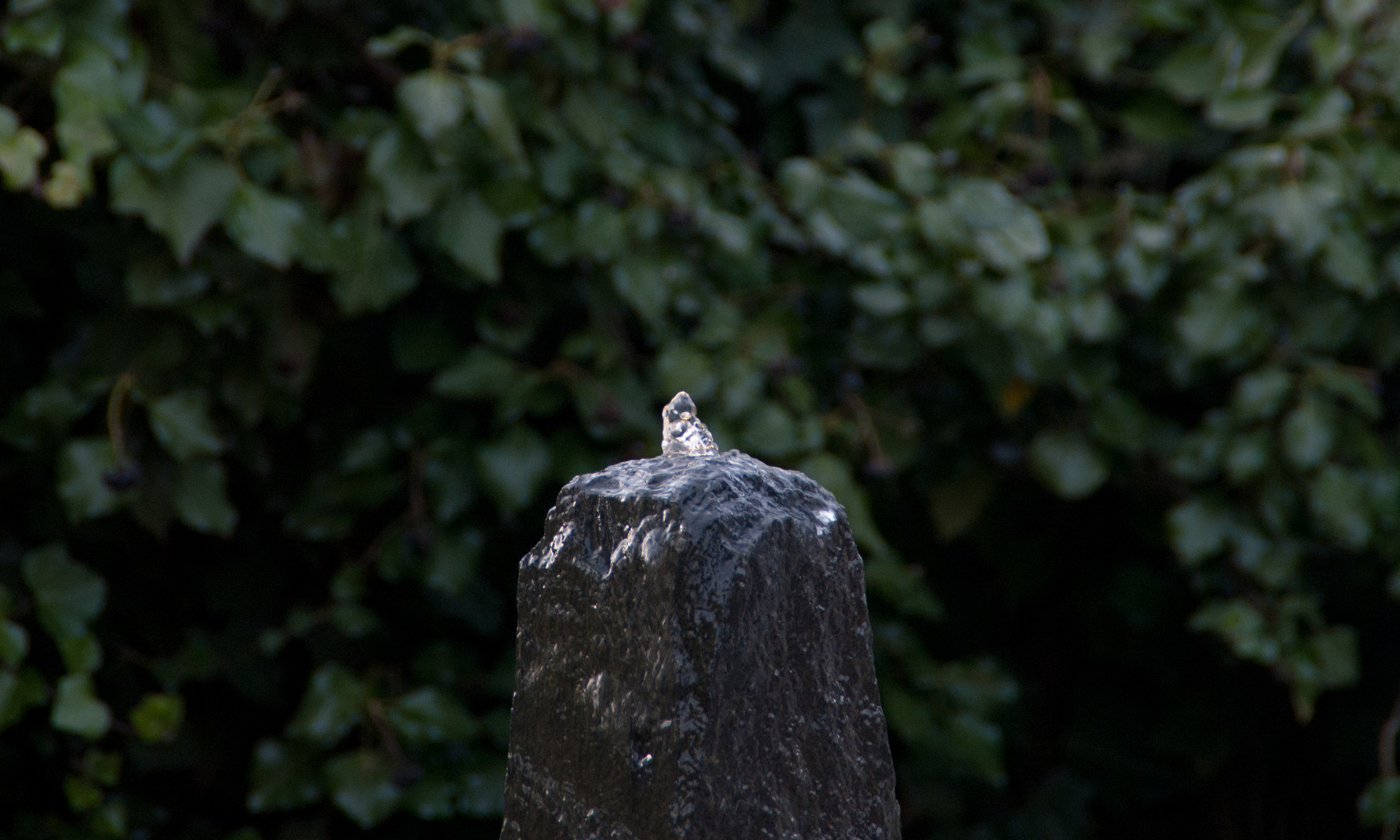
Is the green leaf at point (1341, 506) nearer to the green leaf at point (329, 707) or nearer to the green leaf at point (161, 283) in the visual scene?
the green leaf at point (329, 707)

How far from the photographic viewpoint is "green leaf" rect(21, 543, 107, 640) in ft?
6.22

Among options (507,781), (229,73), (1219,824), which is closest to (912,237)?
(229,73)

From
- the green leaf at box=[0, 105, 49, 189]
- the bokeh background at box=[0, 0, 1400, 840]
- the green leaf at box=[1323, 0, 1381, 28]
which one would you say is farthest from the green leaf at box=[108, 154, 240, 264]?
the green leaf at box=[1323, 0, 1381, 28]

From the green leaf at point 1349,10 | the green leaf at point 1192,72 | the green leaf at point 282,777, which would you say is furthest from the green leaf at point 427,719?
the green leaf at point 1349,10

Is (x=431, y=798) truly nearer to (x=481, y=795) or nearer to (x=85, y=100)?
(x=481, y=795)

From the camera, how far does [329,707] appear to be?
2068 millimetres

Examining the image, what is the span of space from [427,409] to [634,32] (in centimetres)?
77

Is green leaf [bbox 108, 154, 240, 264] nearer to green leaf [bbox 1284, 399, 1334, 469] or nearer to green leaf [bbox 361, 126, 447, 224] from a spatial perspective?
green leaf [bbox 361, 126, 447, 224]

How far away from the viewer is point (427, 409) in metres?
2.21

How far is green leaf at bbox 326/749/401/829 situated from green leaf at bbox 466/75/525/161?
3.32ft

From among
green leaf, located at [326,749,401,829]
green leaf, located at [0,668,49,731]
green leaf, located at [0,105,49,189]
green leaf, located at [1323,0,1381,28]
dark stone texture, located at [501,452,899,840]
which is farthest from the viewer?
green leaf, located at [1323,0,1381,28]

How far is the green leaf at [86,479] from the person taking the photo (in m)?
1.85

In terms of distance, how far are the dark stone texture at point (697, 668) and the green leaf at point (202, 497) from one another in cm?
115

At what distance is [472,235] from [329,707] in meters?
0.81
